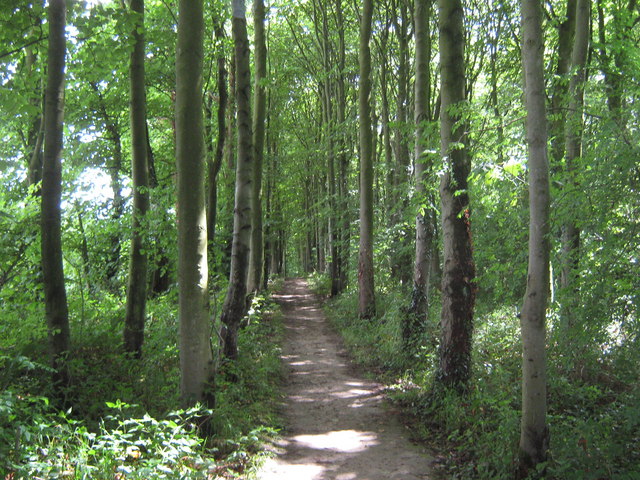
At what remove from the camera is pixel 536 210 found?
435cm

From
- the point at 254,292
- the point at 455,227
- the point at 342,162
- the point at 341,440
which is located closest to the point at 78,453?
the point at 341,440

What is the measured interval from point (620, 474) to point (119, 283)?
9.81 meters

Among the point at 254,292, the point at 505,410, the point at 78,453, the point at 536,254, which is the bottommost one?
the point at 505,410

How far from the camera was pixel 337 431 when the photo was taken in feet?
21.3

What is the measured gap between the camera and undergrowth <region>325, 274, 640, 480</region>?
4.38 metres

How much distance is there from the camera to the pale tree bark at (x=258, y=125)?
10812mm

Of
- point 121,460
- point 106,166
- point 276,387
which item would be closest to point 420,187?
point 276,387

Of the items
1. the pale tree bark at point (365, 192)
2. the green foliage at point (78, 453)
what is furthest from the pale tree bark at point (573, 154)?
the pale tree bark at point (365, 192)

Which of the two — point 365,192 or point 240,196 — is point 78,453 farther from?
point 365,192

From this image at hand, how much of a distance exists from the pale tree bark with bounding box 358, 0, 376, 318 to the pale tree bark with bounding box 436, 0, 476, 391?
660cm

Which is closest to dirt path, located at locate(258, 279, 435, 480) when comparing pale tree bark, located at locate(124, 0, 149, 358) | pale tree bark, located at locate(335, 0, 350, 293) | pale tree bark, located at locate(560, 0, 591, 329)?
pale tree bark, located at locate(560, 0, 591, 329)

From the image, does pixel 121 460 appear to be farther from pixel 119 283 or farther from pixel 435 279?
pixel 435 279

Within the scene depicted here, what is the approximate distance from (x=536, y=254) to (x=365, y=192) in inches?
369

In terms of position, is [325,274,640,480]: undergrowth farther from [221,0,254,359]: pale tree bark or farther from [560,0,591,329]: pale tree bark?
[221,0,254,359]: pale tree bark
